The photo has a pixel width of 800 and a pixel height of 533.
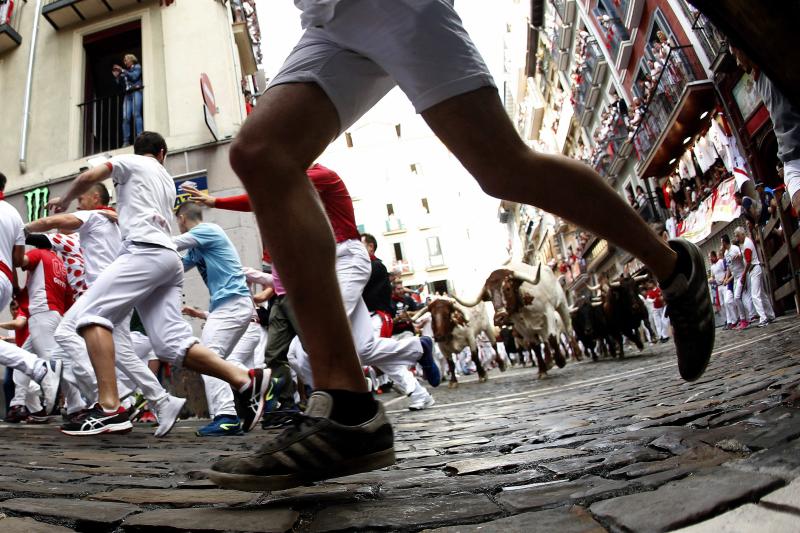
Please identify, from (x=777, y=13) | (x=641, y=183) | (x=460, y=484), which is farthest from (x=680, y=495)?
(x=641, y=183)

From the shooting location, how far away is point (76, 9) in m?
13.5

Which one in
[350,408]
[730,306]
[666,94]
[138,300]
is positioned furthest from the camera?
[666,94]

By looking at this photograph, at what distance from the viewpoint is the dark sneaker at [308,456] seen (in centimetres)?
147

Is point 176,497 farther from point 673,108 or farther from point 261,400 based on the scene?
point 673,108

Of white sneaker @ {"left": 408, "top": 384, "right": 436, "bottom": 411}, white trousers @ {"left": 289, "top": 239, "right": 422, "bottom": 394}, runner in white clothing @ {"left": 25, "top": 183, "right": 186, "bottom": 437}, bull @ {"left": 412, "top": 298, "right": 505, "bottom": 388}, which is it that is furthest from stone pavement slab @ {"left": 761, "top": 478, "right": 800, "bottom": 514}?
bull @ {"left": 412, "top": 298, "right": 505, "bottom": 388}

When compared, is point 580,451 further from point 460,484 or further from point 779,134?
point 779,134

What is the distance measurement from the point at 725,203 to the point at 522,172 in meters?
15.5

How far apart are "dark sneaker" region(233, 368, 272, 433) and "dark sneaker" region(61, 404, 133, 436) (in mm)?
793

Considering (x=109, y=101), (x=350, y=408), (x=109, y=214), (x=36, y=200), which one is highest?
(x=109, y=101)

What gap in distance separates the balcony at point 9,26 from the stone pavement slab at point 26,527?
604 inches

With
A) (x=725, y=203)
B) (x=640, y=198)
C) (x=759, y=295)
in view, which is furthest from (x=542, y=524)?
(x=640, y=198)

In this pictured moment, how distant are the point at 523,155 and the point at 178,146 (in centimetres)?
1141

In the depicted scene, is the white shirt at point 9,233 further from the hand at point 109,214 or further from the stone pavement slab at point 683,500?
the stone pavement slab at point 683,500

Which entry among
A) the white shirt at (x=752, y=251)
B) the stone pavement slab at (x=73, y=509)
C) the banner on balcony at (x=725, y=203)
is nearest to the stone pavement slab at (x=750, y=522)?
the stone pavement slab at (x=73, y=509)
